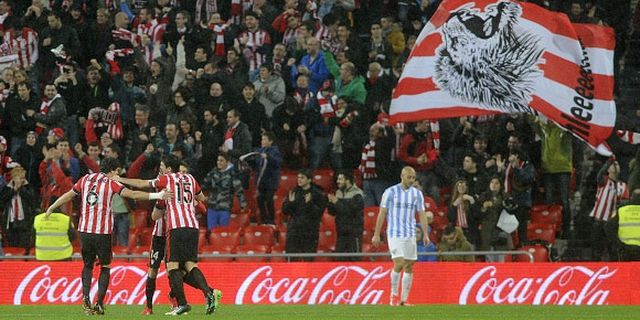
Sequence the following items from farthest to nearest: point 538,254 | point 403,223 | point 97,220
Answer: point 538,254, point 403,223, point 97,220

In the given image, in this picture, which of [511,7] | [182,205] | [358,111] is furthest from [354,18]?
[182,205]

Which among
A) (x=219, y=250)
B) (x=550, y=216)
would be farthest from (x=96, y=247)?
(x=550, y=216)

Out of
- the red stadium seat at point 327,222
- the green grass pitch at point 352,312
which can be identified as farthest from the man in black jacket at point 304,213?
the green grass pitch at point 352,312

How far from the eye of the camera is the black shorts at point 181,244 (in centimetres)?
1717

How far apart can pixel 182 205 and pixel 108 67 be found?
1090 cm

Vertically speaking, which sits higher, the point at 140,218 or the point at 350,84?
the point at 350,84

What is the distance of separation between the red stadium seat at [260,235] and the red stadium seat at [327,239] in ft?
2.90

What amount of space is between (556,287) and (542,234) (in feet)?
7.75

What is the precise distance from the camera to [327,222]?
80.9 ft

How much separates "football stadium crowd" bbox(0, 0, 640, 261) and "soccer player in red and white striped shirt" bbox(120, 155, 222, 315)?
19.8 feet

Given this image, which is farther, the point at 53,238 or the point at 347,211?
the point at 347,211

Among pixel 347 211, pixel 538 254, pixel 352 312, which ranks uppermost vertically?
pixel 347 211

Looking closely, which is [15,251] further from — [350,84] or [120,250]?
[350,84]

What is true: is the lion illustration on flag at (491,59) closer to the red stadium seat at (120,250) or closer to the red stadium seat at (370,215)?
the red stadium seat at (370,215)
